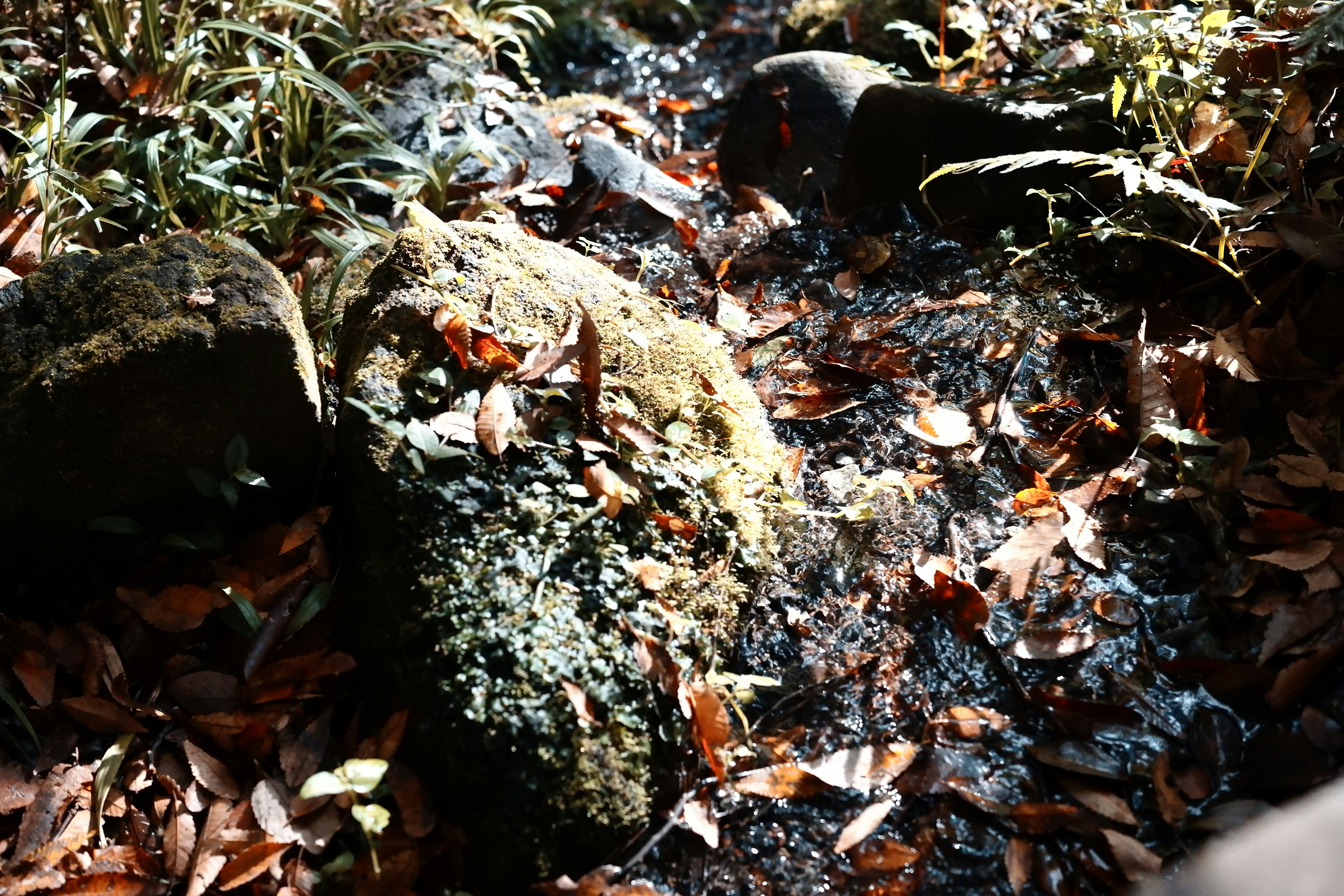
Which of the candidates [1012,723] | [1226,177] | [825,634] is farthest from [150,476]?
[1226,177]

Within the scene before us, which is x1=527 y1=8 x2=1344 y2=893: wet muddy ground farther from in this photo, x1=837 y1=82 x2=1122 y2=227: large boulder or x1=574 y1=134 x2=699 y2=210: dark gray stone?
x1=574 y1=134 x2=699 y2=210: dark gray stone

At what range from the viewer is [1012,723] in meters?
2.23

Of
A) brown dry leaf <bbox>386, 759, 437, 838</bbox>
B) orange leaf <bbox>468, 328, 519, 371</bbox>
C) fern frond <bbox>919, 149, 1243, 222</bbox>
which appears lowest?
brown dry leaf <bbox>386, 759, 437, 838</bbox>

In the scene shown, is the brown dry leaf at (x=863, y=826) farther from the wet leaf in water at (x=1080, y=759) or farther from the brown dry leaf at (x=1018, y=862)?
the wet leaf in water at (x=1080, y=759)

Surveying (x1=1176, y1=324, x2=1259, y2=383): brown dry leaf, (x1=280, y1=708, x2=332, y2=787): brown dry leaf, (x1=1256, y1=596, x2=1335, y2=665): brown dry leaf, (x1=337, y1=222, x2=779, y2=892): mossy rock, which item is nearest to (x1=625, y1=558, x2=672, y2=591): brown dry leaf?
(x1=337, y1=222, x2=779, y2=892): mossy rock

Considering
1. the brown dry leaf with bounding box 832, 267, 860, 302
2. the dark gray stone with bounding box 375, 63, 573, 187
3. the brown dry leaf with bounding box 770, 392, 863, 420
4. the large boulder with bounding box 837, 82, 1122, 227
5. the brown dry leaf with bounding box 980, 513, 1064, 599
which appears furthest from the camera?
the dark gray stone with bounding box 375, 63, 573, 187

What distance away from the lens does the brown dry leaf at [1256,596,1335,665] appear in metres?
2.21

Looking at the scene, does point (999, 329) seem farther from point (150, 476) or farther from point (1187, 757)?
point (150, 476)

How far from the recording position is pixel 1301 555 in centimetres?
230

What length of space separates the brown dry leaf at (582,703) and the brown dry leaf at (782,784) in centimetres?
36

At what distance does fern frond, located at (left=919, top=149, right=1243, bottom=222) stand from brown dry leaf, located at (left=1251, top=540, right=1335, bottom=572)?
3.13ft

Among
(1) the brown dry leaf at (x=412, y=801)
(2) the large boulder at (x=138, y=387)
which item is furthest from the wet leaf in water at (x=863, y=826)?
(2) the large boulder at (x=138, y=387)

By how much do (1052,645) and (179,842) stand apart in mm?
2094

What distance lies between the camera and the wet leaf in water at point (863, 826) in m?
2.07
